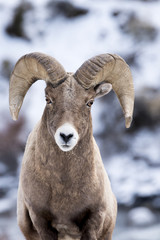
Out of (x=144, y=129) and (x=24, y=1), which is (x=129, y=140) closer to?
(x=144, y=129)

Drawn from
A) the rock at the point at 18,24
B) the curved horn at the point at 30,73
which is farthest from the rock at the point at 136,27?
the curved horn at the point at 30,73

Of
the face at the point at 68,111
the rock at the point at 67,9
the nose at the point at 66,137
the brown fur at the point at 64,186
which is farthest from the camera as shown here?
the rock at the point at 67,9

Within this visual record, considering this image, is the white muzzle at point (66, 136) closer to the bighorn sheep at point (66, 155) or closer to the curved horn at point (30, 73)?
the bighorn sheep at point (66, 155)

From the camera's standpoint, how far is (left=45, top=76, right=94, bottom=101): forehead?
6.19 meters

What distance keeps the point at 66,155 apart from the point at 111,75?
1.33 m

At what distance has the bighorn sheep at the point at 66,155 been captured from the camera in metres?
6.30

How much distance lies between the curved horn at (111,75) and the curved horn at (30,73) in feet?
0.90

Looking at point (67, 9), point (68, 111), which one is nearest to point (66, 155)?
point (68, 111)

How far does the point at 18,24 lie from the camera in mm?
22328

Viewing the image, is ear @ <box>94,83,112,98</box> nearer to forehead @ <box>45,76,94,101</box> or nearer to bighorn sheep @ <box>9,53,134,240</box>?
bighorn sheep @ <box>9,53,134,240</box>

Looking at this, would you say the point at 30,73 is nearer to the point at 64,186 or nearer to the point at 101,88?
the point at 101,88

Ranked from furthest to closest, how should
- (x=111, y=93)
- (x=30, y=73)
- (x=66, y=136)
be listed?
(x=111, y=93), (x=30, y=73), (x=66, y=136)

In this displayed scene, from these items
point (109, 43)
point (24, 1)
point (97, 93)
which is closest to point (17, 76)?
point (97, 93)

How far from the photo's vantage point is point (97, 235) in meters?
6.83
